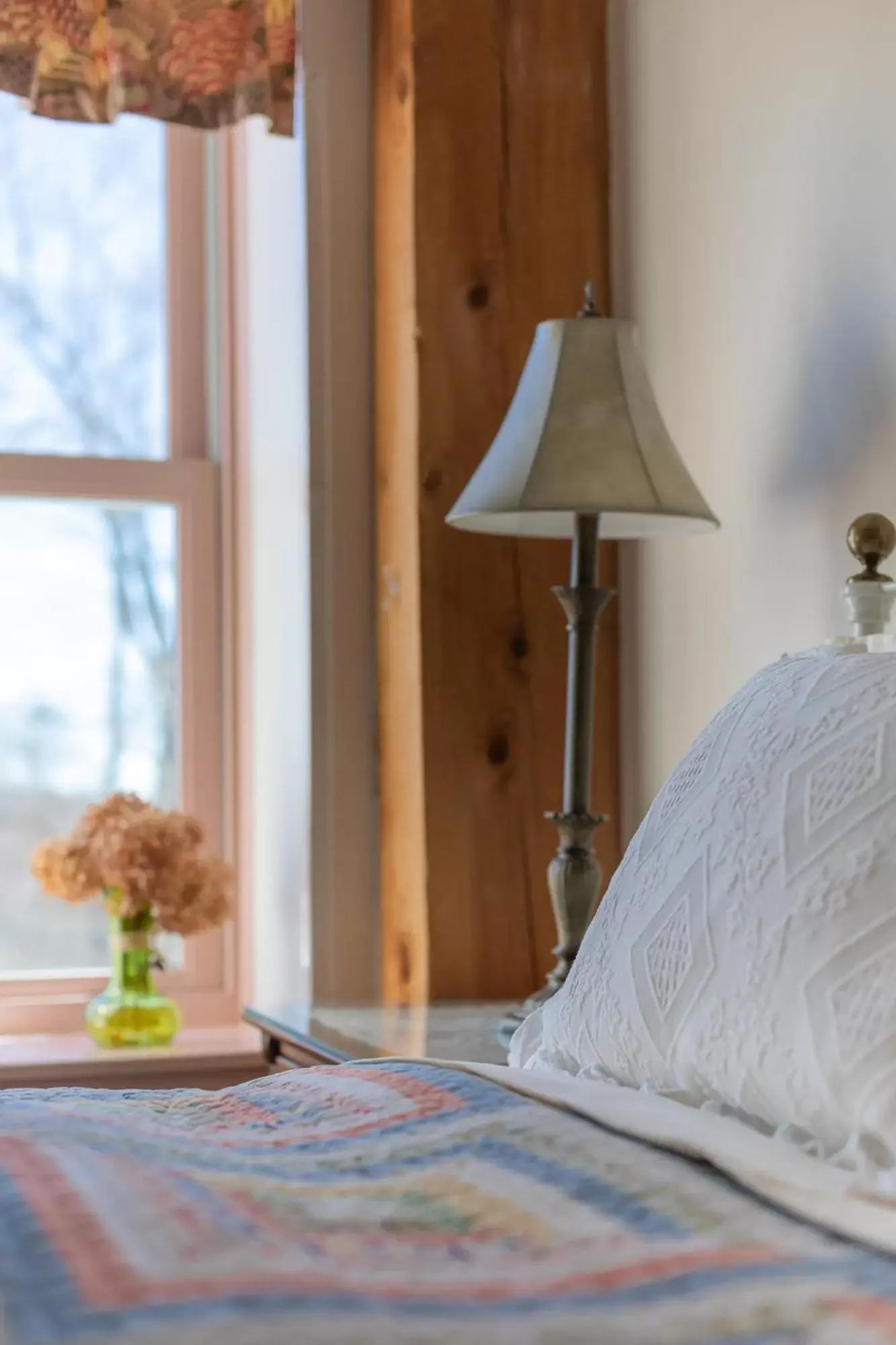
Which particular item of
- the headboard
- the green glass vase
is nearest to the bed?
the headboard

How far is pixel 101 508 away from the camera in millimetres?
2574

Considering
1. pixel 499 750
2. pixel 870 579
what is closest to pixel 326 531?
pixel 499 750

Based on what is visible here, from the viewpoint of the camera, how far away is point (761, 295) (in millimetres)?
1776

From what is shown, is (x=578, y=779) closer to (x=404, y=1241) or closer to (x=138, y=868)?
(x=138, y=868)

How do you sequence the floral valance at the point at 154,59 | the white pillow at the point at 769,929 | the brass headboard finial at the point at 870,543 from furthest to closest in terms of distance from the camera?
the floral valance at the point at 154,59, the brass headboard finial at the point at 870,543, the white pillow at the point at 769,929

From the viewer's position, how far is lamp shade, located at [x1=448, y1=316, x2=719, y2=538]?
5.26 ft

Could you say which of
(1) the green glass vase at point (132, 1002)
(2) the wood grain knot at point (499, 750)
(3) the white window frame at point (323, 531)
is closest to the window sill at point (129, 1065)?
(1) the green glass vase at point (132, 1002)

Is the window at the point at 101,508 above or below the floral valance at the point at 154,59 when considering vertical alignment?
below

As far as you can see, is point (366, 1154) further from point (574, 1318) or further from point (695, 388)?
point (695, 388)

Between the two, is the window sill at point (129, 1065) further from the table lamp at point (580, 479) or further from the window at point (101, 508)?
the table lamp at point (580, 479)

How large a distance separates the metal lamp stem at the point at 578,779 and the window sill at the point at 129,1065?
629 mm

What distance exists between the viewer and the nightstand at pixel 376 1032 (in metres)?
1.54

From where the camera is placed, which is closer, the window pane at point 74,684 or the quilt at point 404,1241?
the quilt at point 404,1241

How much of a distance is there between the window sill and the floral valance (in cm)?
128
